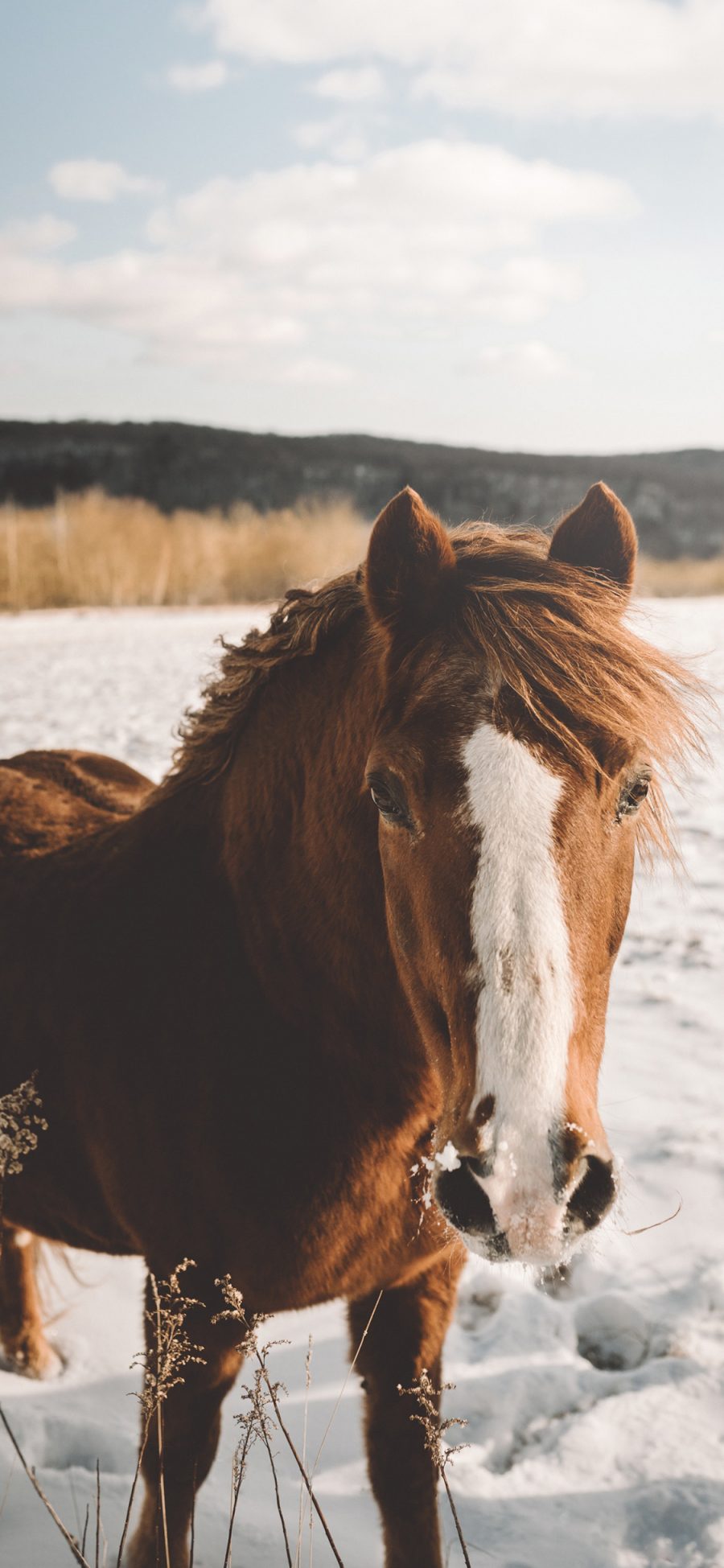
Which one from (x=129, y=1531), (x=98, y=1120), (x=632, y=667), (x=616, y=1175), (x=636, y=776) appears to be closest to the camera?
(x=616, y=1175)

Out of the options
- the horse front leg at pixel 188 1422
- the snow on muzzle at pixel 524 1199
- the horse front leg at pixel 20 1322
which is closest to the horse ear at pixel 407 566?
the snow on muzzle at pixel 524 1199

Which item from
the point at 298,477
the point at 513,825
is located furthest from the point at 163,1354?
the point at 298,477

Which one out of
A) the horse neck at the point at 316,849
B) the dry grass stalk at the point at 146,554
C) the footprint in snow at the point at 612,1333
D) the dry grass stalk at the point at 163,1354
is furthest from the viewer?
the dry grass stalk at the point at 146,554

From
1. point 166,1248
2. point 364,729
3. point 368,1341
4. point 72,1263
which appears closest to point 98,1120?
point 166,1248

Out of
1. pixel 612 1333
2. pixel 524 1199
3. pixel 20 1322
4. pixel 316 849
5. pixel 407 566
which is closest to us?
pixel 524 1199

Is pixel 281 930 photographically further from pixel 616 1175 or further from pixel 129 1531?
pixel 129 1531

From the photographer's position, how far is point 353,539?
79.5ft

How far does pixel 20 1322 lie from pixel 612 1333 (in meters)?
1.78

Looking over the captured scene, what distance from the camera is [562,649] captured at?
1.49 m

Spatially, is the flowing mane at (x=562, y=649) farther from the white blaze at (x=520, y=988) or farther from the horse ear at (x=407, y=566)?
the white blaze at (x=520, y=988)

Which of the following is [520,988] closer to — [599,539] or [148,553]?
[599,539]

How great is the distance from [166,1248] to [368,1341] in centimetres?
60

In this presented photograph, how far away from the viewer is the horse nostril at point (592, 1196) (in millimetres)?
1188

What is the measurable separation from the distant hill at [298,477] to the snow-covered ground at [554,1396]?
126 feet
